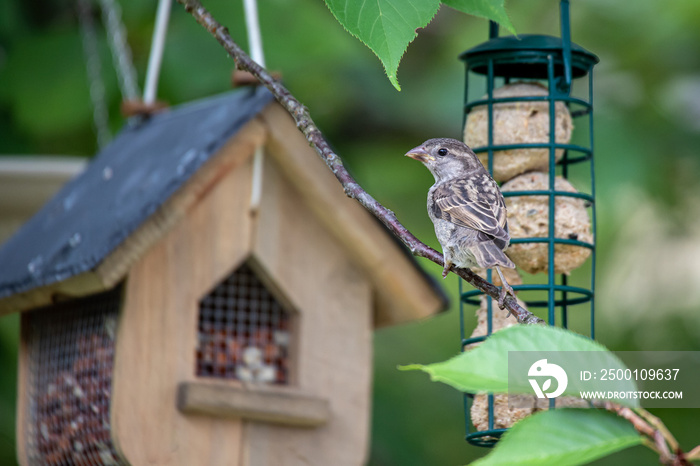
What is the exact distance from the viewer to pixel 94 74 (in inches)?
236

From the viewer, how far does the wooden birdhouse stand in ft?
12.3

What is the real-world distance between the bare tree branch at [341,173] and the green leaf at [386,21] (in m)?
0.29

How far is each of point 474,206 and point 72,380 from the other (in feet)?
5.55

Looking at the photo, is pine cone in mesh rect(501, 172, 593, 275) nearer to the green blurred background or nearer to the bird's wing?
the bird's wing

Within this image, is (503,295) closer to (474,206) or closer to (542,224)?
(474,206)

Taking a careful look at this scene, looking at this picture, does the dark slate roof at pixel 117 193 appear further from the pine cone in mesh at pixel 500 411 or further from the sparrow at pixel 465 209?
the pine cone in mesh at pixel 500 411

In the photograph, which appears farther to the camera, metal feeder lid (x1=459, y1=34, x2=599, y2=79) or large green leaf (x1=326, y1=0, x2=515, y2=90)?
metal feeder lid (x1=459, y1=34, x2=599, y2=79)

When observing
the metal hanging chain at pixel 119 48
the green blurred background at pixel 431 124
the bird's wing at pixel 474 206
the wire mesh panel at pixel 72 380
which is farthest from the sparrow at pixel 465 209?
the green blurred background at pixel 431 124

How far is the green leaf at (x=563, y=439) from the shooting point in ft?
6.49

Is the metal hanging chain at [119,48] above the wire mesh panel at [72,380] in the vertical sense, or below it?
above

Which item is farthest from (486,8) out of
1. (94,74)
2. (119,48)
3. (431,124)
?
(431,124)

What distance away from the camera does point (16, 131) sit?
6398 millimetres

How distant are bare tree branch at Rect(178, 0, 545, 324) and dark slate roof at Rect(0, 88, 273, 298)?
2.55 feet

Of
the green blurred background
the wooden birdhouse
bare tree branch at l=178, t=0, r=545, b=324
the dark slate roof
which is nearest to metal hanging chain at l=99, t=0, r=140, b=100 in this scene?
the green blurred background
